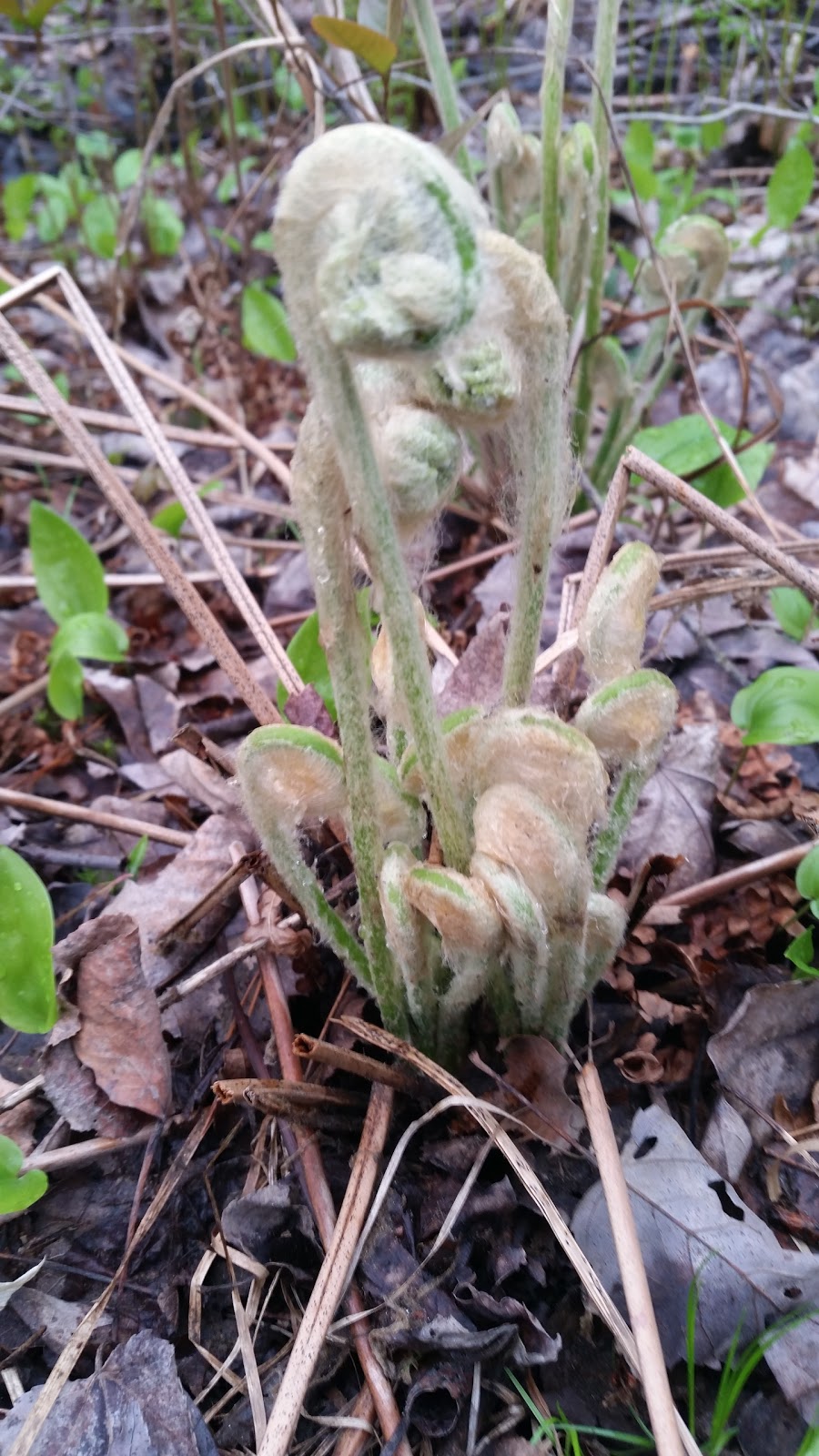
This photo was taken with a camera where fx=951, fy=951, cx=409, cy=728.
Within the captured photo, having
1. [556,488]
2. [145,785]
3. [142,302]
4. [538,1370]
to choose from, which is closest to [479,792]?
[556,488]

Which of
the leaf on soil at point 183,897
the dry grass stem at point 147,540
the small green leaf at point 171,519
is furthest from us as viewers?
the small green leaf at point 171,519

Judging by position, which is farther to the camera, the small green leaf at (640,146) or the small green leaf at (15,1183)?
the small green leaf at (640,146)

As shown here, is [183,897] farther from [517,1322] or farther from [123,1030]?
[517,1322]

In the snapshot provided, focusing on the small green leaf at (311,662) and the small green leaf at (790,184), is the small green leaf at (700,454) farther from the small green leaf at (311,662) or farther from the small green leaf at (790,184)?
the small green leaf at (790,184)

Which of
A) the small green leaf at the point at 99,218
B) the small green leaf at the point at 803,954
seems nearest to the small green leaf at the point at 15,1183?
the small green leaf at the point at 803,954

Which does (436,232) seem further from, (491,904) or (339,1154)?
(339,1154)

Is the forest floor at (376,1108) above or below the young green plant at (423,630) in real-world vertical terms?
below
